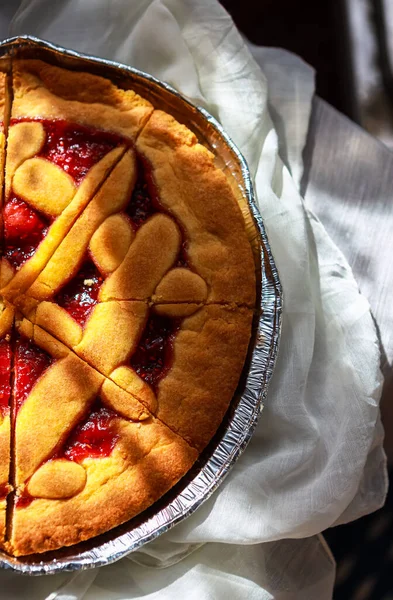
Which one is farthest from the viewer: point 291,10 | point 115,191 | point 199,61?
point 291,10

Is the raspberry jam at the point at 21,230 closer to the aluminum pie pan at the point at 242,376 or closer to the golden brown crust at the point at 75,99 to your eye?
the golden brown crust at the point at 75,99

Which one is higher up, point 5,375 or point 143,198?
point 143,198

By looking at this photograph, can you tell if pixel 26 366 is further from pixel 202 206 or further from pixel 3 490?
pixel 202 206

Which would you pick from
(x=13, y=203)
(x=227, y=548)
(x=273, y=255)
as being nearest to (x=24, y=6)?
(x=13, y=203)

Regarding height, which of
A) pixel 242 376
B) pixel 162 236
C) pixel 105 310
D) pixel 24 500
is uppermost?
pixel 162 236

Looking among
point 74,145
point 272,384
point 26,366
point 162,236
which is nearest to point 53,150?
point 74,145

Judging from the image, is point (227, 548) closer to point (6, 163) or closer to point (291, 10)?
point (6, 163)

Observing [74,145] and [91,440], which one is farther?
[74,145]
